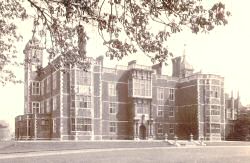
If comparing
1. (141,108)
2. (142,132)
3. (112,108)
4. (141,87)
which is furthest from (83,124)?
(142,132)

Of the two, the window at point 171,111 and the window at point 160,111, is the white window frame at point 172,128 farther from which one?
the window at point 160,111

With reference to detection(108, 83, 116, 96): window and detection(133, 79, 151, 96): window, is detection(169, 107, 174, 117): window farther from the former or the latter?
detection(108, 83, 116, 96): window

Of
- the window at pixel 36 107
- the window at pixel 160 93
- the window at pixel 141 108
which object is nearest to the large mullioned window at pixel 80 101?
the window at pixel 141 108

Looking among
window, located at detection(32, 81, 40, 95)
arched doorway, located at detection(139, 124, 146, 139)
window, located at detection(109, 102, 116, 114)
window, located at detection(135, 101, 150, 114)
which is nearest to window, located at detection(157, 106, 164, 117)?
window, located at detection(135, 101, 150, 114)

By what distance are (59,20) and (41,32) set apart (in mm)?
828

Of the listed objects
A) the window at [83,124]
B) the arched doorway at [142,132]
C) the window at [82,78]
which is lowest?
the arched doorway at [142,132]

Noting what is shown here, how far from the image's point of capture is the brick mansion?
4297 cm

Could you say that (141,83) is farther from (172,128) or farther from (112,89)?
(172,128)

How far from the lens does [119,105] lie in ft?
→ 160

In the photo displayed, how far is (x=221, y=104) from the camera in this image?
53375 mm

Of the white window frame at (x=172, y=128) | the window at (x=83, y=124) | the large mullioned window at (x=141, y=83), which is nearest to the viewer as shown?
the window at (x=83, y=124)

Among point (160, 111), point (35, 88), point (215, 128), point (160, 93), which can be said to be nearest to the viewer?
point (215, 128)

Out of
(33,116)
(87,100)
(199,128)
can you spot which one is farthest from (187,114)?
(33,116)

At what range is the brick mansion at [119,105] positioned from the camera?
43.0 meters
